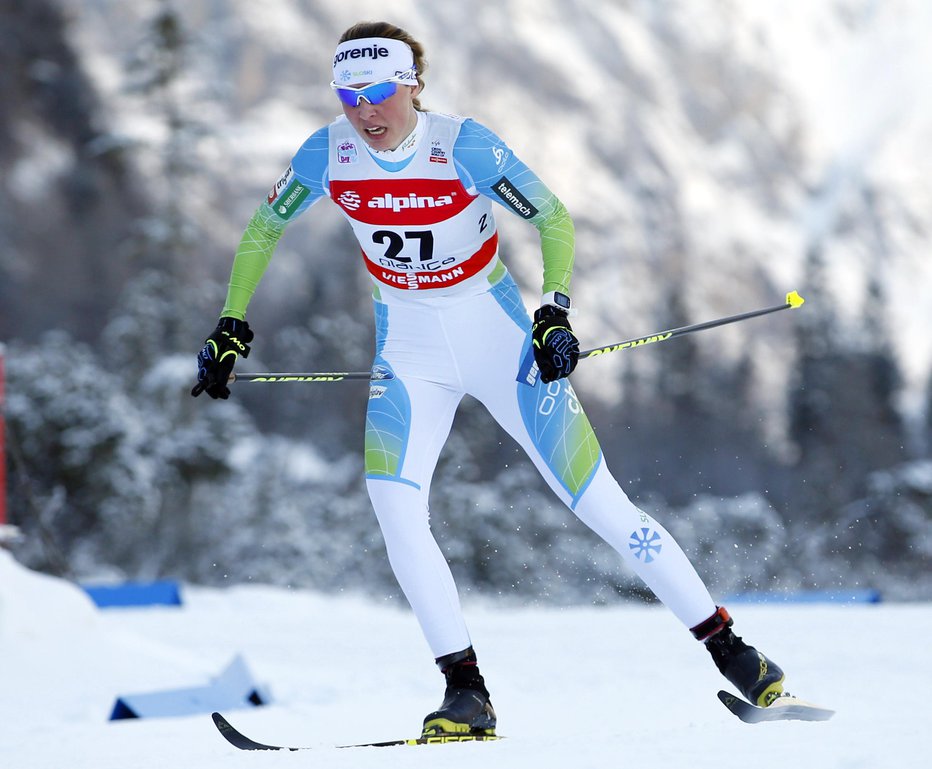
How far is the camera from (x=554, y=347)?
3723 mm

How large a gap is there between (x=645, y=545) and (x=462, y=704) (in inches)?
28.4

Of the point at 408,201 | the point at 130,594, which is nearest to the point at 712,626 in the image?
the point at 408,201

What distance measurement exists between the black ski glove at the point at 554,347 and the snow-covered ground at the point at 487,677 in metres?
1.05

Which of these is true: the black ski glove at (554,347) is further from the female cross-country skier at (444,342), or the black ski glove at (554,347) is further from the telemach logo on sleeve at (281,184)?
the telemach logo on sleeve at (281,184)

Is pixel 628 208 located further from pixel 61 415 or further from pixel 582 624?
pixel 582 624

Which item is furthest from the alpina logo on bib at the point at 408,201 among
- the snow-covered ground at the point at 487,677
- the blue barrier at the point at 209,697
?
the blue barrier at the point at 209,697

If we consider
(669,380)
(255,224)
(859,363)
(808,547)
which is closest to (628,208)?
(669,380)

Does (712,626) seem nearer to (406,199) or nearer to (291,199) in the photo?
(406,199)

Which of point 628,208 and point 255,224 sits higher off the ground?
point 628,208

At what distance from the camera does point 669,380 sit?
42969 millimetres

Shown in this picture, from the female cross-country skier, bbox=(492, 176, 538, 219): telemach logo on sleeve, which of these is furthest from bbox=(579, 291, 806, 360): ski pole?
bbox=(492, 176, 538, 219): telemach logo on sleeve

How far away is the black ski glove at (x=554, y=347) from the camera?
3715mm

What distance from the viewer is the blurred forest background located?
20.3 m

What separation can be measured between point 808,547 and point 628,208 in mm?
46493
